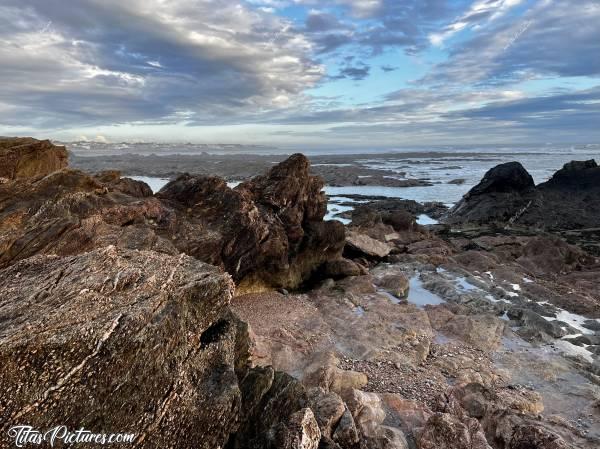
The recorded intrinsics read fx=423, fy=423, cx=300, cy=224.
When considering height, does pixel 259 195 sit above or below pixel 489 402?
above

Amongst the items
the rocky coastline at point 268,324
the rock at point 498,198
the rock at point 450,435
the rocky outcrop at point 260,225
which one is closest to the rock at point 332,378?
the rocky coastline at point 268,324

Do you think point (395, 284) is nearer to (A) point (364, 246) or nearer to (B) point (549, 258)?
(A) point (364, 246)

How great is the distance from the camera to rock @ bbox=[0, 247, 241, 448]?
5289mm

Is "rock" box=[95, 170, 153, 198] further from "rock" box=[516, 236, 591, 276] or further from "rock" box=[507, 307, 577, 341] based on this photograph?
"rock" box=[516, 236, 591, 276]

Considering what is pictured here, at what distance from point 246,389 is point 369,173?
80971mm

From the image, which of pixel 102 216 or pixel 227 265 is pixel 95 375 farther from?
pixel 227 265

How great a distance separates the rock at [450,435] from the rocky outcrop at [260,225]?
30.4 ft

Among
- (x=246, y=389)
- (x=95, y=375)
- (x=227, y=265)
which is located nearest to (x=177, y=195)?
(x=227, y=265)

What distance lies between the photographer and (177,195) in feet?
55.7

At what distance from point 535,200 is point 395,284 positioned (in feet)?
98.4

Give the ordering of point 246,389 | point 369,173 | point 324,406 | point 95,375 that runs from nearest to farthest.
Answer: point 95,375 → point 246,389 → point 324,406 → point 369,173

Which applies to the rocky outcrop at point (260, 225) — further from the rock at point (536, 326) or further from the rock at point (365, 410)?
the rock at point (536, 326)

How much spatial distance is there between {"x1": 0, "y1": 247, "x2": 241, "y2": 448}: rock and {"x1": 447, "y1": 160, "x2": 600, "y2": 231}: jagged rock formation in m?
37.1

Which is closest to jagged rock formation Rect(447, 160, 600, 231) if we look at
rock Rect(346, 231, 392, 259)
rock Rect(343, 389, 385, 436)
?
rock Rect(346, 231, 392, 259)
